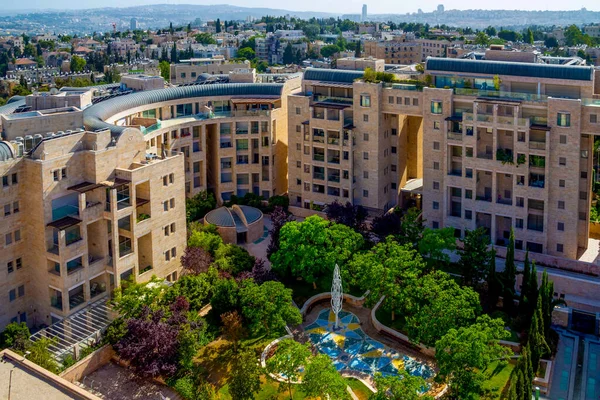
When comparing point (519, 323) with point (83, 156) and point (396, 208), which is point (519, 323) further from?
point (83, 156)

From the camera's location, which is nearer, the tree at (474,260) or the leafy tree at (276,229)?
the tree at (474,260)

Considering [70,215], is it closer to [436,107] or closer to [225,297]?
[225,297]

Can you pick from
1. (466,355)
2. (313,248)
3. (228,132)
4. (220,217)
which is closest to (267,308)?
(313,248)

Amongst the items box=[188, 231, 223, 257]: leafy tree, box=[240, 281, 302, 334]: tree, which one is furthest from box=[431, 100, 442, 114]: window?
box=[240, 281, 302, 334]: tree

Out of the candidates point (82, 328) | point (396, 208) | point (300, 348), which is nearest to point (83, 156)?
point (82, 328)

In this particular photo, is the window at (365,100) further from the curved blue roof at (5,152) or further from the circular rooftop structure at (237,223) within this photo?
the curved blue roof at (5,152)

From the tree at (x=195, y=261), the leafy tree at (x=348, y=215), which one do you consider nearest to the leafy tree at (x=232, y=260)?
the tree at (x=195, y=261)
